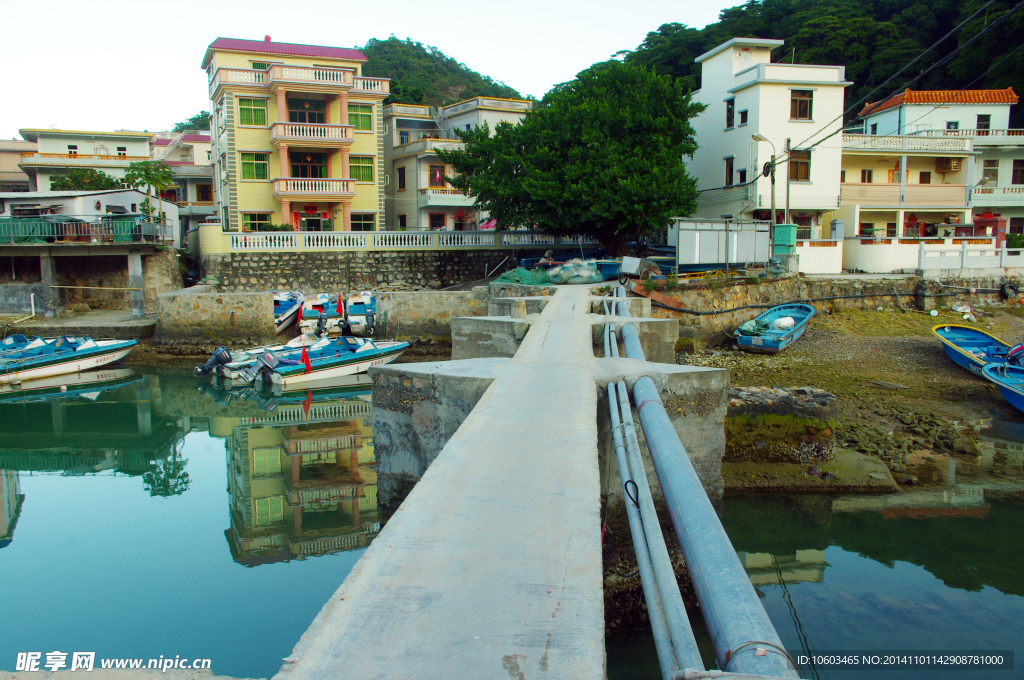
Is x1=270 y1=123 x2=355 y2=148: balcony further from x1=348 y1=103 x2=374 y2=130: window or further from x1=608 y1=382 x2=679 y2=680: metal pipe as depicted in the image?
x1=608 y1=382 x2=679 y2=680: metal pipe

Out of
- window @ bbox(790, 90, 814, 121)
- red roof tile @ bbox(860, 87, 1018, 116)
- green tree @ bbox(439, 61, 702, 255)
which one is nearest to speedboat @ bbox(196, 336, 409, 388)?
green tree @ bbox(439, 61, 702, 255)

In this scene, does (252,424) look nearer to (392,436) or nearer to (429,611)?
(392,436)

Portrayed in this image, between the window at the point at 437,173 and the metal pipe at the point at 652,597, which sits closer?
the metal pipe at the point at 652,597

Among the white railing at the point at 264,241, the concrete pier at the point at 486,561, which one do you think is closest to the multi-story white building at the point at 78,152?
the white railing at the point at 264,241

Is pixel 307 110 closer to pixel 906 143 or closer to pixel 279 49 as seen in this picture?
pixel 279 49

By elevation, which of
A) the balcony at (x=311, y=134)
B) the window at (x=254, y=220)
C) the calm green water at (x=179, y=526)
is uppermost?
the balcony at (x=311, y=134)

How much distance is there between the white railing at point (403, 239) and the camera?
2580cm

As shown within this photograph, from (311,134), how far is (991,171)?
32.0 m

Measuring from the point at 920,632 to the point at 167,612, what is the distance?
24.0 feet

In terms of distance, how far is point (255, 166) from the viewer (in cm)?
2844

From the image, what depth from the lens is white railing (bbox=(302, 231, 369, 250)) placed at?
81.6 feet

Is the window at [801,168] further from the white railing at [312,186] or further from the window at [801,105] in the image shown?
the white railing at [312,186]

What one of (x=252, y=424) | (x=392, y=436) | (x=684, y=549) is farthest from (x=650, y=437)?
(x=252, y=424)

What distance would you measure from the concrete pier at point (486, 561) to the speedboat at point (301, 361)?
12.6 meters
